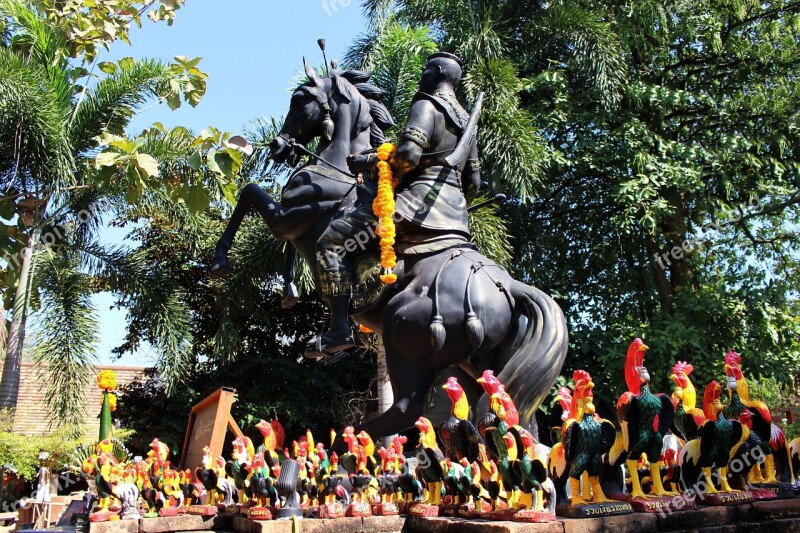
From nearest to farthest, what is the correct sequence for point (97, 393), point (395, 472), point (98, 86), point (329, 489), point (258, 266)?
point (329, 489) < point (395, 472) < point (98, 86) < point (258, 266) < point (97, 393)

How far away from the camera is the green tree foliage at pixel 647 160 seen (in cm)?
1281

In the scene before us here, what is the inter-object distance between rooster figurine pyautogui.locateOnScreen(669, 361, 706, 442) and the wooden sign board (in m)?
4.36

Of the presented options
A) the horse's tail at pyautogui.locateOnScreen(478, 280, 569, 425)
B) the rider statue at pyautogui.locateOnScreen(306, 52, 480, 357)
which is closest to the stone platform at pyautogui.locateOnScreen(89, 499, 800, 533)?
the horse's tail at pyautogui.locateOnScreen(478, 280, 569, 425)

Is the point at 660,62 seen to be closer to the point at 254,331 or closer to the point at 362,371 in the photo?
the point at 362,371

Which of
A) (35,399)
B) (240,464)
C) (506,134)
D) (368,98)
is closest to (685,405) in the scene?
(240,464)

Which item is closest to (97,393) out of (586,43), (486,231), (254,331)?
(254,331)

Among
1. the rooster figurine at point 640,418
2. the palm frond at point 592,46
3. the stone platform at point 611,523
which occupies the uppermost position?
the palm frond at point 592,46

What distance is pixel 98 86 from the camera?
11805 millimetres

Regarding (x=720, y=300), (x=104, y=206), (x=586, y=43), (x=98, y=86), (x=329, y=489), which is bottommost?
(x=329, y=489)

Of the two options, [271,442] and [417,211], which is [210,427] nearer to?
[271,442]

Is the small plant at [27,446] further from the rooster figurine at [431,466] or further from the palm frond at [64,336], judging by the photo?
the rooster figurine at [431,466]

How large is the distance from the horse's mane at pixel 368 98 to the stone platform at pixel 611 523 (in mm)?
3119

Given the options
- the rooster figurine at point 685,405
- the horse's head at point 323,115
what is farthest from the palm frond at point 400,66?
the rooster figurine at point 685,405

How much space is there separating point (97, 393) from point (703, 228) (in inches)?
556
